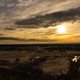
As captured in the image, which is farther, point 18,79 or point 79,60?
point 79,60

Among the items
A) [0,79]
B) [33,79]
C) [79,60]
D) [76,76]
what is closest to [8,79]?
[0,79]

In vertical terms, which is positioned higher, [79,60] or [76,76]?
[79,60]

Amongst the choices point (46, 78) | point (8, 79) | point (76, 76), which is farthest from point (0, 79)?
point (76, 76)

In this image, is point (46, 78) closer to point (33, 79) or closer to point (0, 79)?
point (33, 79)

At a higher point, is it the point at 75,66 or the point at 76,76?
the point at 75,66

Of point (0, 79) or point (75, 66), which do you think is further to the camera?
point (75, 66)

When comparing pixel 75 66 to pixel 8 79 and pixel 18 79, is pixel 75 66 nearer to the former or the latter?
pixel 18 79

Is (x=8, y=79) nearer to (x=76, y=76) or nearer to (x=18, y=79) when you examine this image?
(x=18, y=79)

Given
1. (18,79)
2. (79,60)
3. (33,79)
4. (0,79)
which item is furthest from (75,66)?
(0,79)
